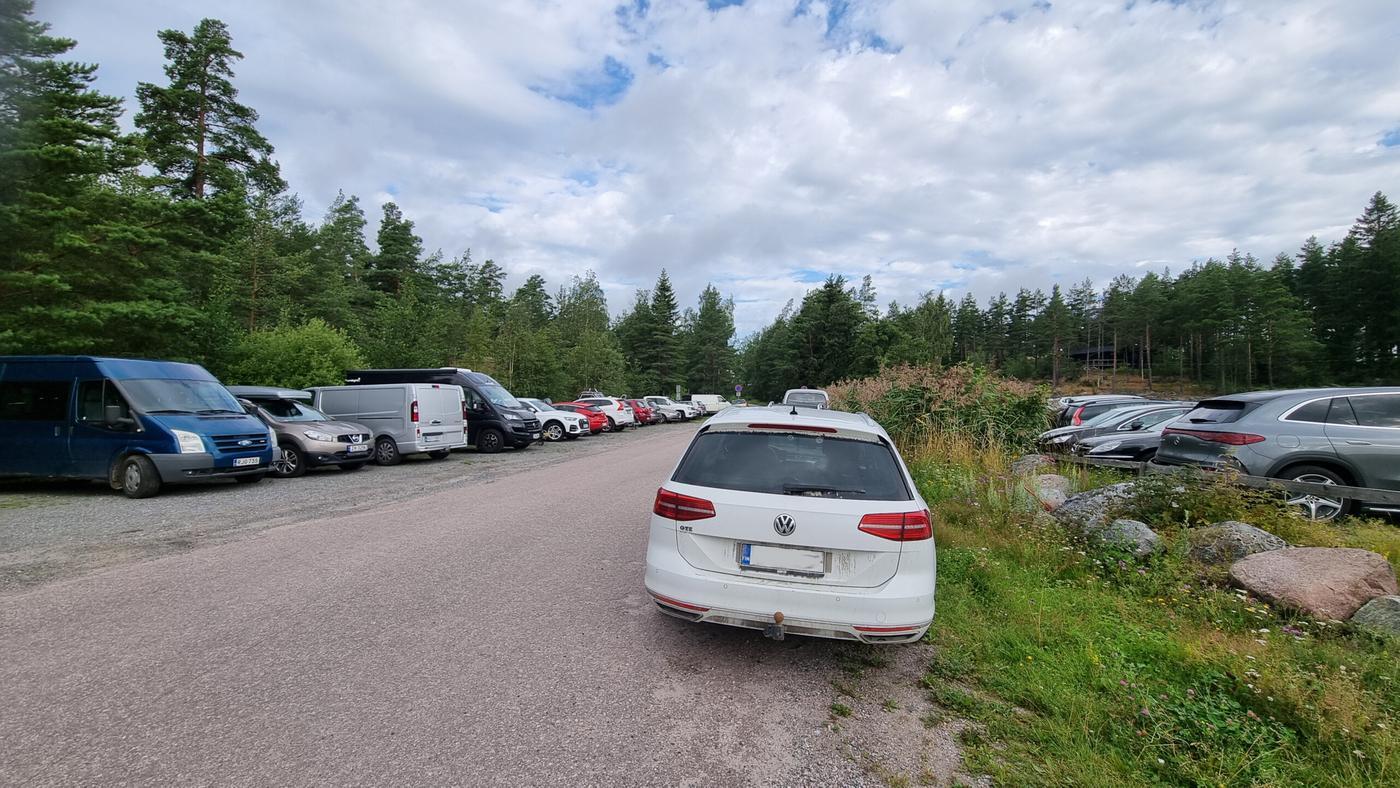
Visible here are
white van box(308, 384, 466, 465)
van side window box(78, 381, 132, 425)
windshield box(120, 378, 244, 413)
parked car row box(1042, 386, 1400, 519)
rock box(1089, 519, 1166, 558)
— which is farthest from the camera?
white van box(308, 384, 466, 465)

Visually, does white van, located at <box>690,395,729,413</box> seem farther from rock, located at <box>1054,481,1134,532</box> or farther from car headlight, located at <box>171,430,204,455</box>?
rock, located at <box>1054,481,1134,532</box>

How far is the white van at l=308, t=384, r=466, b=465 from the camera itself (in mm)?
14539

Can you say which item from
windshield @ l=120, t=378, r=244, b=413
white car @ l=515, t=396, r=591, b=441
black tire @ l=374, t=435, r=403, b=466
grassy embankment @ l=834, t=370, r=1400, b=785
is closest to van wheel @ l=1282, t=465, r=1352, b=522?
grassy embankment @ l=834, t=370, r=1400, b=785

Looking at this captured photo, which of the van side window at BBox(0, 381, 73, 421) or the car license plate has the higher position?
the van side window at BBox(0, 381, 73, 421)

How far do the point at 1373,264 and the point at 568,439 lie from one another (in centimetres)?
6962

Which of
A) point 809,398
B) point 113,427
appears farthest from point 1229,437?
point 113,427

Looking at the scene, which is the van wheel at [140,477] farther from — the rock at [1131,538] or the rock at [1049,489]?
the rock at [1131,538]

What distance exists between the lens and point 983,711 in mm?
3170

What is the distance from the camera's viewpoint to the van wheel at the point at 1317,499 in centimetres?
593

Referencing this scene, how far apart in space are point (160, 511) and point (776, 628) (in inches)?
367

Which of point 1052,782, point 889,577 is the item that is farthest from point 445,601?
point 1052,782

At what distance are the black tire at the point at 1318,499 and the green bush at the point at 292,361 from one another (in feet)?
80.4

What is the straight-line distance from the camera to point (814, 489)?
3621mm

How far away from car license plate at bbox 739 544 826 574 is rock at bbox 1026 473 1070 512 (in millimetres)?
4720
